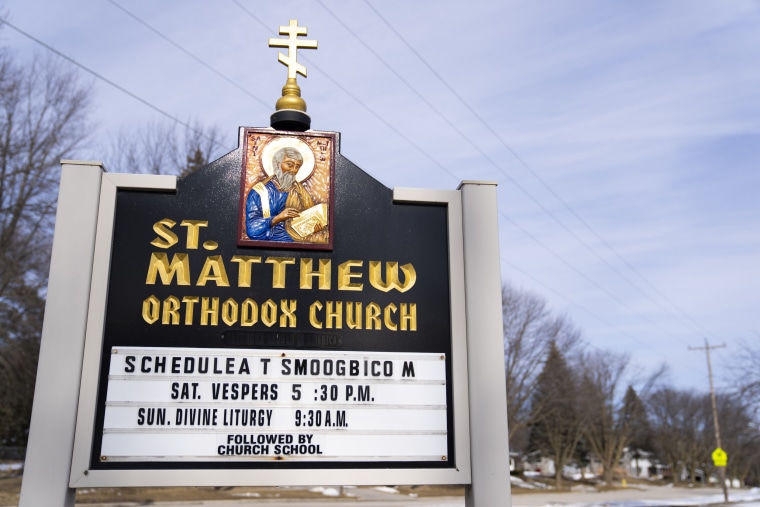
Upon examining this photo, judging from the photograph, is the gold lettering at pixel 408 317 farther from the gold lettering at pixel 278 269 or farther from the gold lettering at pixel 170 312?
the gold lettering at pixel 170 312

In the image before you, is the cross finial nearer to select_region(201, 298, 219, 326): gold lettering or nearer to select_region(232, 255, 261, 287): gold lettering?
select_region(232, 255, 261, 287): gold lettering

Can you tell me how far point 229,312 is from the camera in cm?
585

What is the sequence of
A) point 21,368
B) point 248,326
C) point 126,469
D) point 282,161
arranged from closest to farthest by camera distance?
point 126,469
point 248,326
point 282,161
point 21,368

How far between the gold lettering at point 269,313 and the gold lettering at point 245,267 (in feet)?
0.71

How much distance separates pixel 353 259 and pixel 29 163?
2520 cm

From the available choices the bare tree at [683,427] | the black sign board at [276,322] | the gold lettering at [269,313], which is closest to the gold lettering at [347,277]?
the black sign board at [276,322]

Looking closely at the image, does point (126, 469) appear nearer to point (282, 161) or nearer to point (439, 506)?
point (282, 161)

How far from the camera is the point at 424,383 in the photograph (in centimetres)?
599

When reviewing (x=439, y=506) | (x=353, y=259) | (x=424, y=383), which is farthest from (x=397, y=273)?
(x=439, y=506)

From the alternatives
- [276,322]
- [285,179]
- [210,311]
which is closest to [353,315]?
[276,322]

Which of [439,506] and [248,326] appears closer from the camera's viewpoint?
[248,326]

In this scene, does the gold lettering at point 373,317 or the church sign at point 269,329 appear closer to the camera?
the church sign at point 269,329

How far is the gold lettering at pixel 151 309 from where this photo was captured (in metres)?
5.76

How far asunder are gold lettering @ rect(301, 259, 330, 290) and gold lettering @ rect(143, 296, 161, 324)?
117 cm
